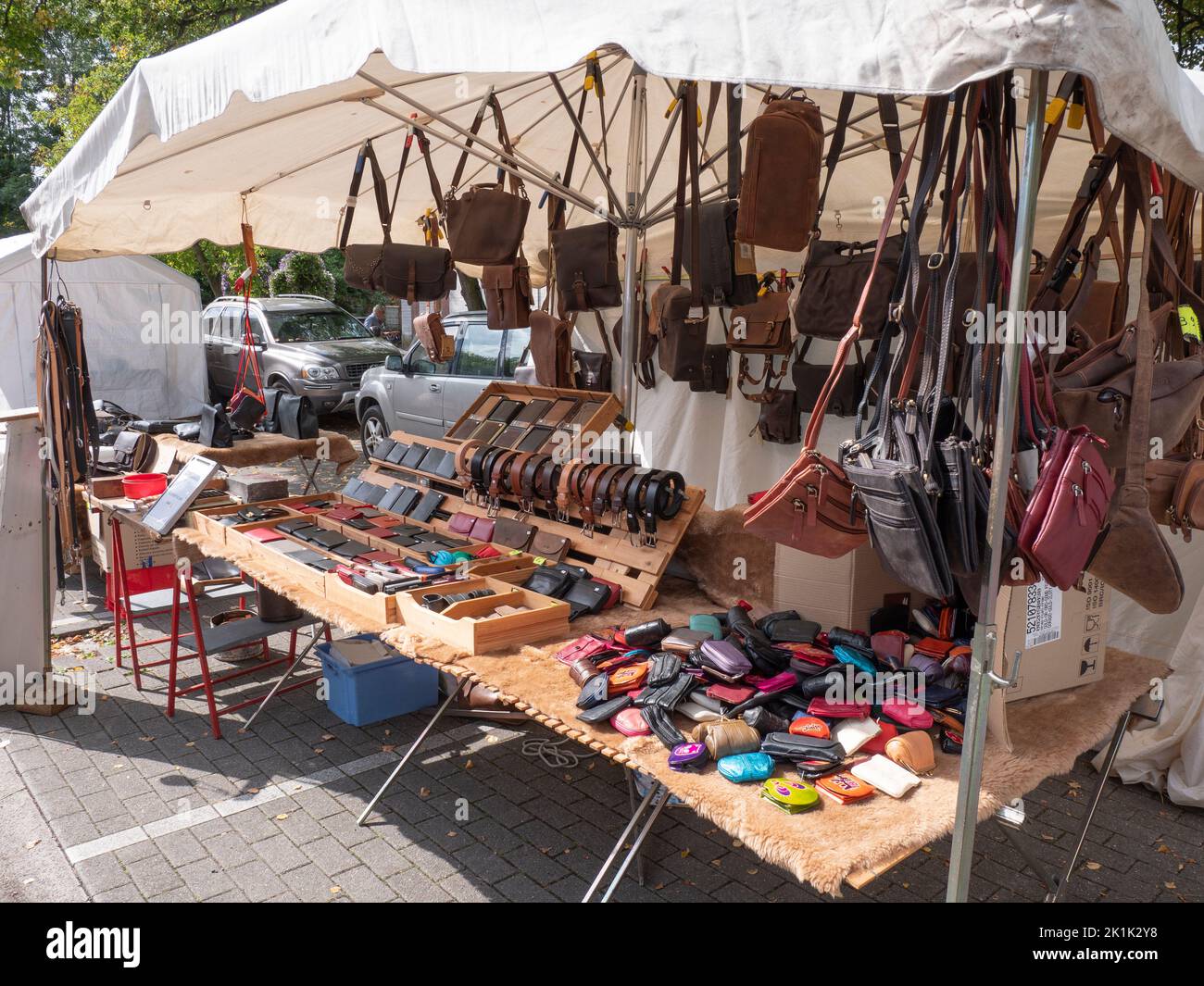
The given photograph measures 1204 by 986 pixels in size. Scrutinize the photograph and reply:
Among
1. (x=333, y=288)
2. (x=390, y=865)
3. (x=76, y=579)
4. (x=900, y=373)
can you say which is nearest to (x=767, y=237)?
(x=900, y=373)

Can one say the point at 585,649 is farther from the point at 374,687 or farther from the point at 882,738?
the point at 374,687

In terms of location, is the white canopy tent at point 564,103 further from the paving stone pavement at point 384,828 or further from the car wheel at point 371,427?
the car wheel at point 371,427

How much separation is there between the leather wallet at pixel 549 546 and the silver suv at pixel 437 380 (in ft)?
15.0

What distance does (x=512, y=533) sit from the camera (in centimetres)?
420

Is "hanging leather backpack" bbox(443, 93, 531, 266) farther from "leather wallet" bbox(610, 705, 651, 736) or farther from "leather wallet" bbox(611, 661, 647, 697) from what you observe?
"leather wallet" bbox(610, 705, 651, 736)

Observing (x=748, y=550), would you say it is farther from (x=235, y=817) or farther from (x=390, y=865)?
(x=235, y=817)

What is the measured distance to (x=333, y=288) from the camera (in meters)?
21.9

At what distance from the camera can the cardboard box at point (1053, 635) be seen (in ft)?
8.34

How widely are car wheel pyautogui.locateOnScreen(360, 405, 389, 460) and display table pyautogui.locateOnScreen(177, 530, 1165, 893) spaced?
25.3 feet

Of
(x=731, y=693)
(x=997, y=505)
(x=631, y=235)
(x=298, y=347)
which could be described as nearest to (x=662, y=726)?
(x=731, y=693)

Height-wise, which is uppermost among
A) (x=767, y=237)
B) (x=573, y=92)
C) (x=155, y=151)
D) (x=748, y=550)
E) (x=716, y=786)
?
(x=573, y=92)

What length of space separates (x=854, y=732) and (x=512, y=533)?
2.11m

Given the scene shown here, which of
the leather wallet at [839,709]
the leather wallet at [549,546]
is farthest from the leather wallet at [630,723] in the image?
the leather wallet at [549,546]

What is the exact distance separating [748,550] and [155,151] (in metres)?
3.34
